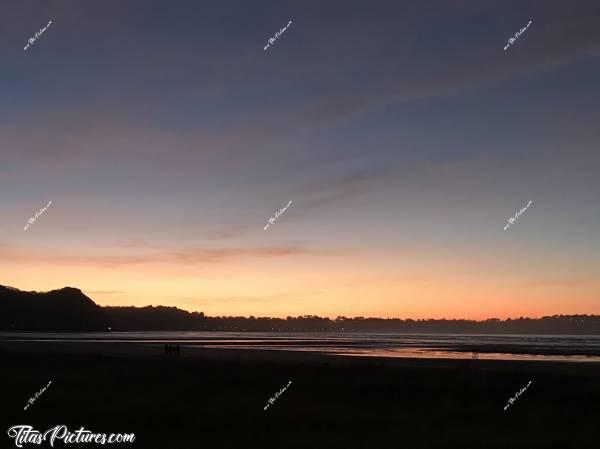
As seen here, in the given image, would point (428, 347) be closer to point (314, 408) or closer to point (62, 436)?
point (314, 408)

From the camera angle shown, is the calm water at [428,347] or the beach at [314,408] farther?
the calm water at [428,347]

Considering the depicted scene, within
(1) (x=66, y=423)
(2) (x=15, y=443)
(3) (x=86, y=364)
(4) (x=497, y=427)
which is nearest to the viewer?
(2) (x=15, y=443)

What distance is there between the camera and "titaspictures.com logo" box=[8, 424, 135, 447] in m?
16.1

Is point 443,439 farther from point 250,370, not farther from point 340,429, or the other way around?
point 250,370

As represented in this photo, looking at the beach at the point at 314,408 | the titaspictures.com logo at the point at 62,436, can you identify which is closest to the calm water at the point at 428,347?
the beach at the point at 314,408

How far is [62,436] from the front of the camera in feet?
55.1

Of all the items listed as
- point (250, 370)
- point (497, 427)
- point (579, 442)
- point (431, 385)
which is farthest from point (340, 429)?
point (250, 370)

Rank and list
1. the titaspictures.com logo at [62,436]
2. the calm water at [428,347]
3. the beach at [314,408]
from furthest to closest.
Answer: the calm water at [428,347] → the beach at [314,408] → the titaspictures.com logo at [62,436]

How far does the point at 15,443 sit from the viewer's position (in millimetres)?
15695

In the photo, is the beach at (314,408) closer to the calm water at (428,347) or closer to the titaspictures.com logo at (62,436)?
the titaspictures.com logo at (62,436)

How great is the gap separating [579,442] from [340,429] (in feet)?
21.8

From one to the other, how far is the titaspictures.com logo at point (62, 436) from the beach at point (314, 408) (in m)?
0.44

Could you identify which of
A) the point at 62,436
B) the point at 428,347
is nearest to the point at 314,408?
the point at 62,436

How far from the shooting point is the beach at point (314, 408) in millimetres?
17859
